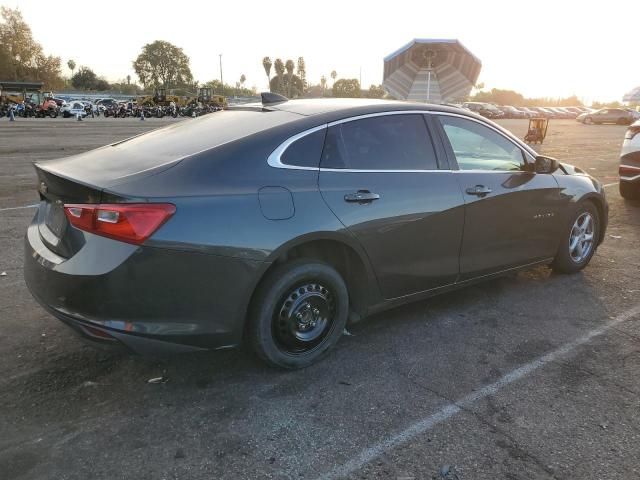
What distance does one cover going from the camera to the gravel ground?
2496 millimetres

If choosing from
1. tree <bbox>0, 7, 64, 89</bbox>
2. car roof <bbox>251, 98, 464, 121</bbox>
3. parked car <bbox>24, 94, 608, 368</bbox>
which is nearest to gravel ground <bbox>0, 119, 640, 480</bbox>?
parked car <bbox>24, 94, 608, 368</bbox>

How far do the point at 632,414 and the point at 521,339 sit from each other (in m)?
0.96

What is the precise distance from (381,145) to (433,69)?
1336 centimetres

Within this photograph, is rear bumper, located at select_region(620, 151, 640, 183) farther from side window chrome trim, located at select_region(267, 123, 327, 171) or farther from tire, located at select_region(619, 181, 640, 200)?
side window chrome trim, located at select_region(267, 123, 327, 171)

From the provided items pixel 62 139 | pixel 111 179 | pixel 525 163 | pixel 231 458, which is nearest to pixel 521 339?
pixel 525 163

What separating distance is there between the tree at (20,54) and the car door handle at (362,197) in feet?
300

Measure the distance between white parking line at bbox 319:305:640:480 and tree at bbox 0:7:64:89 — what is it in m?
92.2

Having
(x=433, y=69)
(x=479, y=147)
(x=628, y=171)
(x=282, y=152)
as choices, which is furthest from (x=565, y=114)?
(x=282, y=152)

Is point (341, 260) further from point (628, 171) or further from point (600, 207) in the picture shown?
point (628, 171)

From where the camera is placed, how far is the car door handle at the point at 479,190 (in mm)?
3932

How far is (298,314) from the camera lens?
3238 millimetres

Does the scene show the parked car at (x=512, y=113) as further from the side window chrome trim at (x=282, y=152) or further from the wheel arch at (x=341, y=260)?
the side window chrome trim at (x=282, y=152)

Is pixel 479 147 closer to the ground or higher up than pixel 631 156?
higher up

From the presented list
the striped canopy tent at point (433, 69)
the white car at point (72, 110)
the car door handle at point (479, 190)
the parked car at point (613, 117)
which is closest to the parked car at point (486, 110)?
the parked car at point (613, 117)
